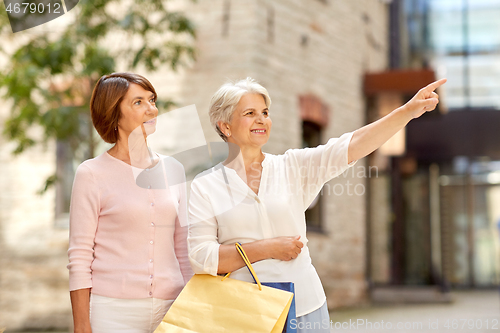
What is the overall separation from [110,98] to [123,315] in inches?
28.9

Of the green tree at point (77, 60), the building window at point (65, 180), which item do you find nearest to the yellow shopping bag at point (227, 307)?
the green tree at point (77, 60)

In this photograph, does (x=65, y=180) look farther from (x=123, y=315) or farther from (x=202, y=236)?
(x=202, y=236)

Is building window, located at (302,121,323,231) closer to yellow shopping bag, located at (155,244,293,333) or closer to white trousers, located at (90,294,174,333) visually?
white trousers, located at (90,294,174,333)

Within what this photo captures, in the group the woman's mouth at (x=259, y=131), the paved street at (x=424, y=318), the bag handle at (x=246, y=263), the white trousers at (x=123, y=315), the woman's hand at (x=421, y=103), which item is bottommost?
the paved street at (x=424, y=318)

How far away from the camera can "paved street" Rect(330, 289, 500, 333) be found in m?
6.47

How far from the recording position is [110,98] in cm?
191

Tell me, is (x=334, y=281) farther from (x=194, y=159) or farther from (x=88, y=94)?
(x=194, y=159)

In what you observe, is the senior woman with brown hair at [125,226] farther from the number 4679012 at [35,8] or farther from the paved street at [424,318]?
the paved street at [424,318]

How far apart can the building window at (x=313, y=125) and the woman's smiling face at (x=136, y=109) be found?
5328 millimetres

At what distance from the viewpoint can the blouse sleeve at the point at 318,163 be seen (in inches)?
69.2

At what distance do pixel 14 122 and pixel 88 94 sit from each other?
2.47ft

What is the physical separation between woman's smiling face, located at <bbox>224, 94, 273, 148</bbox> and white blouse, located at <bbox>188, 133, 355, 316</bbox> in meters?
0.09

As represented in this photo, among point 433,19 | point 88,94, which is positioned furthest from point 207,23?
point 433,19

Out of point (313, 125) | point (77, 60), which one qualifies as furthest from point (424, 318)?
point (77, 60)
